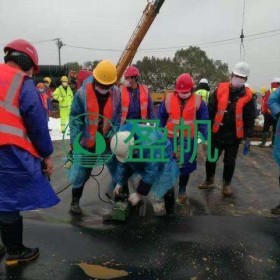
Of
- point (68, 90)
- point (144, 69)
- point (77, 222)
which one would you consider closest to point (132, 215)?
point (77, 222)

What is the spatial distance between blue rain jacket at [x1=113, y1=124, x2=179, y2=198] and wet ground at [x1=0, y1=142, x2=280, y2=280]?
15.4 inches

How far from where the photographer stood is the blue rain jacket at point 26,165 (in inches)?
93.0

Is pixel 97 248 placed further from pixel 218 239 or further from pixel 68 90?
pixel 68 90

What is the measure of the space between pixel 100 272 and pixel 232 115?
280 cm

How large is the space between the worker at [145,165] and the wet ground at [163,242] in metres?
0.33

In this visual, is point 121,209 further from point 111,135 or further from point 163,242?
point 111,135

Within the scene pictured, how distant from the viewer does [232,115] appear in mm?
4520

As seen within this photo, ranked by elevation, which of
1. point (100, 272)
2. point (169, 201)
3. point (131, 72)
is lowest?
point (100, 272)

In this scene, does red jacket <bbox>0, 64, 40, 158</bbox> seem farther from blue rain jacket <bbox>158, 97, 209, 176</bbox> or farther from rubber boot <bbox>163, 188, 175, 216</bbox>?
blue rain jacket <bbox>158, 97, 209, 176</bbox>

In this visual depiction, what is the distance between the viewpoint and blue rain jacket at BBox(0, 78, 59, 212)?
236 cm

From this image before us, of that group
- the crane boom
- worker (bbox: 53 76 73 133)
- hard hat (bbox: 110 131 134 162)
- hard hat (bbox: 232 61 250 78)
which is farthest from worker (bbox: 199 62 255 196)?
worker (bbox: 53 76 73 133)

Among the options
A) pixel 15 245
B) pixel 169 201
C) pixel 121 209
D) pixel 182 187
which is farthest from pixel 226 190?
pixel 15 245

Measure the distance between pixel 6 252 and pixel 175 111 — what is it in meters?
2.44

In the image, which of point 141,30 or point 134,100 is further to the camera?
point 141,30
